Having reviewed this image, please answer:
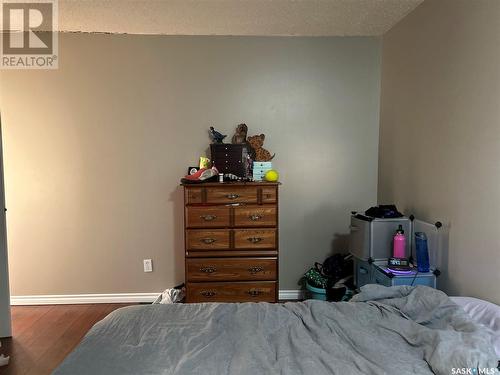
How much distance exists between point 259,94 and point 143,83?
105 centimetres

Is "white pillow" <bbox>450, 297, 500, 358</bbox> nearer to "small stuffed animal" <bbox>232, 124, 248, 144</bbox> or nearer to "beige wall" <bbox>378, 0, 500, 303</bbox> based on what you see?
"beige wall" <bbox>378, 0, 500, 303</bbox>

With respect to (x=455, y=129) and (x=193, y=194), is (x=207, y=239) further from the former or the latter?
(x=455, y=129)

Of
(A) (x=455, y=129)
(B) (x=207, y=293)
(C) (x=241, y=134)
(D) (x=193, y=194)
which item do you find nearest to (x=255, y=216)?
(D) (x=193, y=194)

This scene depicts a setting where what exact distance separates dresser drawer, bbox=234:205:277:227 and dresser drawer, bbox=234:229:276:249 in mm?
55

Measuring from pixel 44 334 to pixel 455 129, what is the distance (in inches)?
127

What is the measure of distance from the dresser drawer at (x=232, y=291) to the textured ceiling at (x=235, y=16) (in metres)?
2.09

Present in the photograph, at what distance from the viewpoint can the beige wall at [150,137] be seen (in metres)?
3.22

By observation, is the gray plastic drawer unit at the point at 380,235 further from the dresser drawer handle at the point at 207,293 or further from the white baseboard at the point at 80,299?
the white baseboard at the point at 80,299

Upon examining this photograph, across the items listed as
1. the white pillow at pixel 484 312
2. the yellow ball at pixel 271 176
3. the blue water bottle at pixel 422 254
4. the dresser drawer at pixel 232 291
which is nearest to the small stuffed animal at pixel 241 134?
the yellow ball at pixel 271 176

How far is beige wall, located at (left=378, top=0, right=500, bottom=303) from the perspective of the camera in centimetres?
186

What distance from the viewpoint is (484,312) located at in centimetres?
171

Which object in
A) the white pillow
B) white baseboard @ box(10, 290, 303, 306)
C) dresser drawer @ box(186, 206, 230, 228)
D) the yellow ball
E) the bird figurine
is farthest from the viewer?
white baseboard @ box(10, 290, 303, 306)

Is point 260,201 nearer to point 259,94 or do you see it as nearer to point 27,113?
point 259,94

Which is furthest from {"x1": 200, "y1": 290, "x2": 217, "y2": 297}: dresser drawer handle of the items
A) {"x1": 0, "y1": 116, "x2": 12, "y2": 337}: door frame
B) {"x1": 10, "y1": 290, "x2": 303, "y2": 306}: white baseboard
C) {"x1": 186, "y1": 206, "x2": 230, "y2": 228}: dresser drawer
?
{"x1": 0, "y1": 116, "x2": 12, "y2": 337}: door frame
